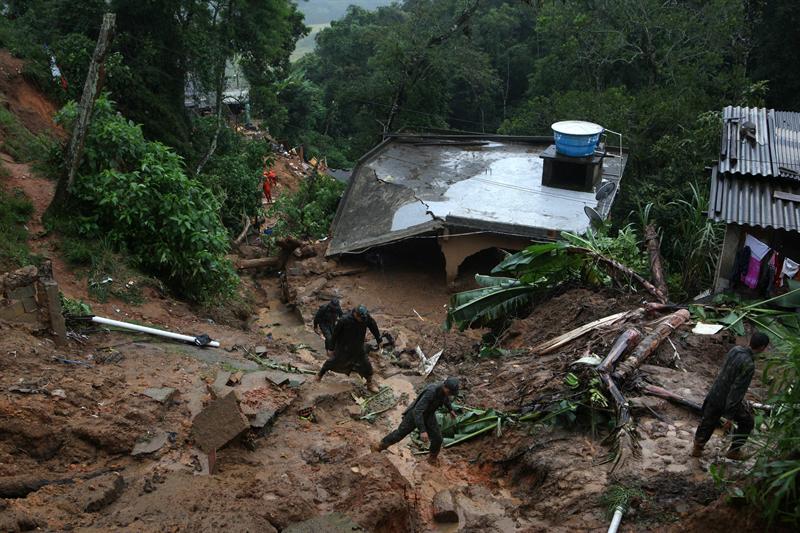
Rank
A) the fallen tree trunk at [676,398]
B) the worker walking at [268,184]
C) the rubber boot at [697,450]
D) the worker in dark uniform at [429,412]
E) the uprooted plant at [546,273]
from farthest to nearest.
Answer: the worker walking at [268,184] < the uprooted plant at [546,273] < the worker in dark uniform at [429,412] < the fallen tree trunk at [676,398] < the rubber boot at [697,450]

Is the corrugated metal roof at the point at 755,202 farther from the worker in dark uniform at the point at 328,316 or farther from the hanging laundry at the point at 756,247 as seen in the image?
the worker in dark uniform at the point at 328,316

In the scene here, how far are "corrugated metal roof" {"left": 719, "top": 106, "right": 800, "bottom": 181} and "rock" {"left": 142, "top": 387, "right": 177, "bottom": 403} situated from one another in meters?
8.90

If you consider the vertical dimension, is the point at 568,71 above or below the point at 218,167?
above

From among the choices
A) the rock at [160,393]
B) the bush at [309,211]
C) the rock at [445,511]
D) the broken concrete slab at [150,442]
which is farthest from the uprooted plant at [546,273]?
the bush at [309,211]

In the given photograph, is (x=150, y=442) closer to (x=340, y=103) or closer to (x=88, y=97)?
(x=88, y=97)

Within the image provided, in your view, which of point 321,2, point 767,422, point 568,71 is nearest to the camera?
point 767,422

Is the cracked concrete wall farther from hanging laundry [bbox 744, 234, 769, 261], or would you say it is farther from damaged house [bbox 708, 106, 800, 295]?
hanging laundry [bbox 744, 234, 769, 261]

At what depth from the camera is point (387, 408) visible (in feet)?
29.7

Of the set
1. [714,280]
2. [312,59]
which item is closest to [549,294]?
[714,280]

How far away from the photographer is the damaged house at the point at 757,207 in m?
10.5

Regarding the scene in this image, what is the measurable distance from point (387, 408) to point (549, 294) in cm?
377

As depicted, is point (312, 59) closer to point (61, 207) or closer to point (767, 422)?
point (61, 207)

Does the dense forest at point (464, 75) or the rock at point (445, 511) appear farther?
the dense forest at point (464, 75)

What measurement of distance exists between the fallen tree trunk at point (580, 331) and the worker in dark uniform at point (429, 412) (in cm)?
249
